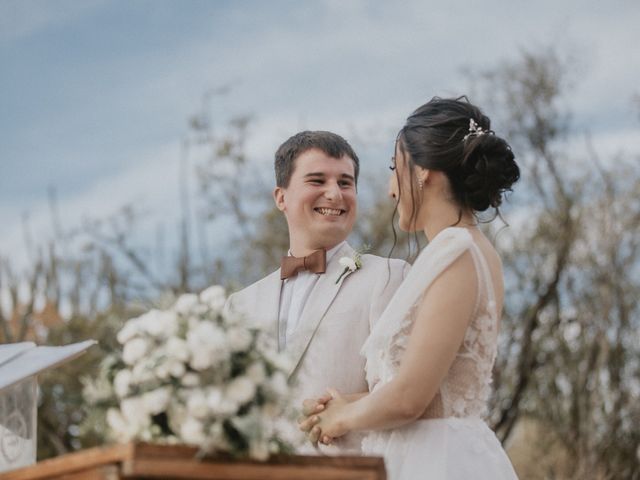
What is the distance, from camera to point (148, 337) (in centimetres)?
260

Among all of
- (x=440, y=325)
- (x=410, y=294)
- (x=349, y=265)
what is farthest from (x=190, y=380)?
(x=349, y=265)

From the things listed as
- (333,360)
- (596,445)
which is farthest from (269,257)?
(333,360)

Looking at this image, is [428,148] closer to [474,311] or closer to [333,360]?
[474,311]

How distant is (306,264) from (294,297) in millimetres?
145

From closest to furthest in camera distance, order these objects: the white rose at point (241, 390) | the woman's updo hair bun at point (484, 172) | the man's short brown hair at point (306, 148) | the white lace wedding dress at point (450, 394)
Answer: the white rose at point (241, 390) < the white lace wedding dress at point (450, 394) < the woman's updo hair bun at point (484, 172) < the man's short brown hair at point (306, 148)

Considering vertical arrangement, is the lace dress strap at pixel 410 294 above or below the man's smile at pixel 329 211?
below

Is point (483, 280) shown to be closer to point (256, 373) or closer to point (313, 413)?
point (313, 413)

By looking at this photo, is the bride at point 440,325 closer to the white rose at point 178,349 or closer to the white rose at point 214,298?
the white rose at point 214,298

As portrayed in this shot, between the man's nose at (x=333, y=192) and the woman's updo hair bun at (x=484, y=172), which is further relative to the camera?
the man's nose at (x=333, y=192)

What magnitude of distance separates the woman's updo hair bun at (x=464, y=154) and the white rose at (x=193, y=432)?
4.39 ft

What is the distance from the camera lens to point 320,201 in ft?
14.7

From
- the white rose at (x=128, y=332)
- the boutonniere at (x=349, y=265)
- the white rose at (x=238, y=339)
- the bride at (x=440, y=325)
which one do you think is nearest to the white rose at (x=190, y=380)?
the white rose at (x=238, y=339)

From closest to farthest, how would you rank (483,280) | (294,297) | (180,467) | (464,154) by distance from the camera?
1. (180,467)
2. (483,280)
3. (464,154)
4. (294,297)

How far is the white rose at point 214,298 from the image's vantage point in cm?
264
